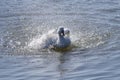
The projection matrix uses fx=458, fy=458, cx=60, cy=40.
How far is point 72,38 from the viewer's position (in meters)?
14.9

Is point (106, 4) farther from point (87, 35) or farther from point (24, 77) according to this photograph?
point (24, 77)

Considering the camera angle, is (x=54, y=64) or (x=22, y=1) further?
(x=22, y=1)

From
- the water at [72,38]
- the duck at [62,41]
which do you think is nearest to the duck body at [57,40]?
the duck at [62,41]

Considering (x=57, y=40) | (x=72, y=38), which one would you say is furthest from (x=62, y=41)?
(x=72, y=38)

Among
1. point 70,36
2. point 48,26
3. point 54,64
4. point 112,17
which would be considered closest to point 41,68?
point 54,64

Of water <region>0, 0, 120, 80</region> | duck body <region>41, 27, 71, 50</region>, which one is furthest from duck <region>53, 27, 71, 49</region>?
water <region>0, 0, 120, 80</region>

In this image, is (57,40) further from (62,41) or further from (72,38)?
(72,38)

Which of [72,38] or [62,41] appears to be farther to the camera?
[72,38]

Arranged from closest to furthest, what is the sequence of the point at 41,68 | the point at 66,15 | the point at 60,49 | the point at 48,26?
the point at 41,68 < the point at 60,49 < the point at 48,26 < the point at 66,15

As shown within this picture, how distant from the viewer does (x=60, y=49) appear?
14242mm

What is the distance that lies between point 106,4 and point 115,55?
6387 millimetres

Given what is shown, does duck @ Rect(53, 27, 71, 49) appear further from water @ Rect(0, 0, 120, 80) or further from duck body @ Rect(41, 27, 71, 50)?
water @ Rect(0, 0, 120, 80)

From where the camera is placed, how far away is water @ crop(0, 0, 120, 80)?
1188 cm

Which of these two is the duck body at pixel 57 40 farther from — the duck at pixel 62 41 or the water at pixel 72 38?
the water at pixel 72 38
